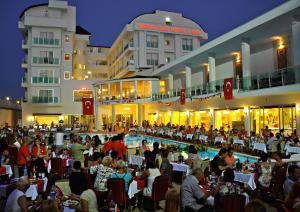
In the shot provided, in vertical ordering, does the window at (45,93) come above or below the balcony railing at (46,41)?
below

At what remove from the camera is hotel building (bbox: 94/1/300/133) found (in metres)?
17.0

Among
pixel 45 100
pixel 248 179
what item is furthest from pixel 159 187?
pixel 45 100

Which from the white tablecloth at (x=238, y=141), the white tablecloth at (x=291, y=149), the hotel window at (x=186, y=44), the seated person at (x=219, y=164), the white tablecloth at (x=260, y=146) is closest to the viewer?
the seated person at (x=219, y=164)

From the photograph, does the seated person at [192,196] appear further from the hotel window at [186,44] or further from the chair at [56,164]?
the hotel window at [186,44]

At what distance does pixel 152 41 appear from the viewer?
44.3 meters

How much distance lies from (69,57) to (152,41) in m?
12.1

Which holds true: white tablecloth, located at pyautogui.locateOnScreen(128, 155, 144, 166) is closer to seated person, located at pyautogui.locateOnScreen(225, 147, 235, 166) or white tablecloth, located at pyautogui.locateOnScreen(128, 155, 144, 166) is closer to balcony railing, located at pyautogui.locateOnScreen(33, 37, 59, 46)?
seated person, located at pyautogui.locateOnScreen(225, 147, 235, 166)

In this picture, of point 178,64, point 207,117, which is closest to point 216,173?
point 207,117

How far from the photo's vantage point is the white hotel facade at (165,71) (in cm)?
1862

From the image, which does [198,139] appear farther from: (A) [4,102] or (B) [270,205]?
(A) [4,102]

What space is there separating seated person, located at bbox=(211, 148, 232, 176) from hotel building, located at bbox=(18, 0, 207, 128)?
94.3 feet

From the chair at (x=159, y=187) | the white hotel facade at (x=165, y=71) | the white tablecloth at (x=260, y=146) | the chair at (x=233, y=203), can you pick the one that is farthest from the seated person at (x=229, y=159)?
the white hotel facade at (x=165, y=71)

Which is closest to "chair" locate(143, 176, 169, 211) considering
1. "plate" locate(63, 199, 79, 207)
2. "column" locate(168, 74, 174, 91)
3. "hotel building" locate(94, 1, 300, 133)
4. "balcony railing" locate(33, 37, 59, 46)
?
"plate" locate(63, 199, 79, 207)

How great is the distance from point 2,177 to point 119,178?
5.12 metres
